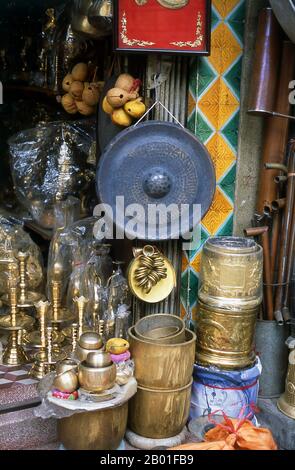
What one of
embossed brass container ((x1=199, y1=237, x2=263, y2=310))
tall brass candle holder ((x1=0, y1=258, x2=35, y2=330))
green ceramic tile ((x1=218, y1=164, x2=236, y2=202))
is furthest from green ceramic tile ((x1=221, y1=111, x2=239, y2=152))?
tall brass candle holder ((x1=0, y1=258, x2=35, y2=330))

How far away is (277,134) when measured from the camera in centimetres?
329

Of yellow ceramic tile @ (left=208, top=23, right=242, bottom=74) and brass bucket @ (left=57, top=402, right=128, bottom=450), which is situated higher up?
yellow ceramic tile @ (left=208, top=23, right=242, bottom=74)

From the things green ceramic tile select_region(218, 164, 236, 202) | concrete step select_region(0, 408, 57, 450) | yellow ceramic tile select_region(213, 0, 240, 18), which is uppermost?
yellow ceramic tile select_region(213, 0, 240, 18)

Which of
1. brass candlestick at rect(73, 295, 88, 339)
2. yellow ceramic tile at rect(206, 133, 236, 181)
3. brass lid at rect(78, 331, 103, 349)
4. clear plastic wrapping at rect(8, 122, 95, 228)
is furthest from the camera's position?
clear plastic wrapping at rect(8, 122, 95, 228)

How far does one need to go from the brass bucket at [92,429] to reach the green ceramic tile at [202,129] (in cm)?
162

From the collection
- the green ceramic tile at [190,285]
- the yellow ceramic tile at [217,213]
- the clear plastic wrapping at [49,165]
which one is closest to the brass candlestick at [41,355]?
the green ceramic tile at [190,285]

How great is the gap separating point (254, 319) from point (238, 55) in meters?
1.57

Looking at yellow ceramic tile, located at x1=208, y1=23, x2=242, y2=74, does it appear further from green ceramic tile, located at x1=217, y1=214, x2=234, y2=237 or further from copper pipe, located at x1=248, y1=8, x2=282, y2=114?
green ceramic tile, located at x1=217, y1=214, x2=234, y2=237

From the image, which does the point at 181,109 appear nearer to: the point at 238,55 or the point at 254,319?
the point at 238,55

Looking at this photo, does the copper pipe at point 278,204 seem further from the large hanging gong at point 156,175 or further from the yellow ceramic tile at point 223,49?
the yellow ceramic tile at point 223,49

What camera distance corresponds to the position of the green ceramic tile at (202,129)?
3.24 metres

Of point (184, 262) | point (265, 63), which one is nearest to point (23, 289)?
point (184, 262)

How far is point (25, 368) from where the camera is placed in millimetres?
3275

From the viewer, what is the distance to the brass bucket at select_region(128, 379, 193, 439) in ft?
9.11
